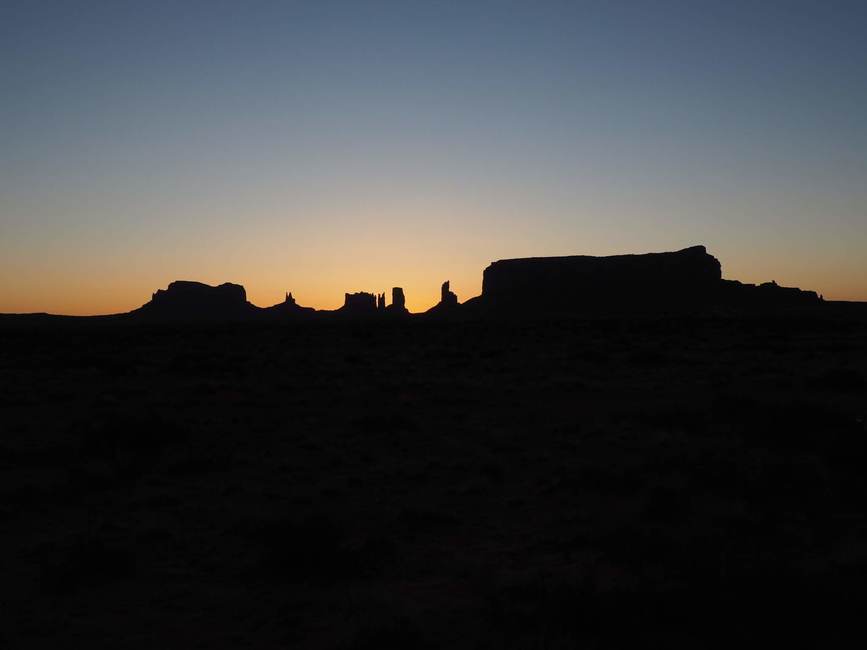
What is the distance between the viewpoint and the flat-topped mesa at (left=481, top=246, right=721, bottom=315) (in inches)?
4870

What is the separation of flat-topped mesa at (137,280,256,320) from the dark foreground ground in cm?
16373

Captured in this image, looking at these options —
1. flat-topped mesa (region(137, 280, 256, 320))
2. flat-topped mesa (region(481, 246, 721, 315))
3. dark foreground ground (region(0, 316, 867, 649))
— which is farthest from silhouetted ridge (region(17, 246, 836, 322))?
dark foreground ground (region(0, 316, 867, 649))

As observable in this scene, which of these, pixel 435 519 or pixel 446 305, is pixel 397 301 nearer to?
pixel 446 305

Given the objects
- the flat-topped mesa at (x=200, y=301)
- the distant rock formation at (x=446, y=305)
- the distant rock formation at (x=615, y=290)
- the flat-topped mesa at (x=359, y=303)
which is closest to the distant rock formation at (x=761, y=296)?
the distant rock formation at (x=615, y=290)

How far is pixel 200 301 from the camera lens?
179250 mm

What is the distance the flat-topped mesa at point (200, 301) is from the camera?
574 feet

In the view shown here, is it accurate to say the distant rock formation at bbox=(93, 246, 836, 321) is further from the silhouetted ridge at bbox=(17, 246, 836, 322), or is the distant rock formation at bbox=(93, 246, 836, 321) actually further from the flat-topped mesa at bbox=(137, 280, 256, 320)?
the flat-topped mesa at bbox=(137, 280, 256, 320)

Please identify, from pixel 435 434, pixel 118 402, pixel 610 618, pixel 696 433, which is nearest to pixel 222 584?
pixel 610 618

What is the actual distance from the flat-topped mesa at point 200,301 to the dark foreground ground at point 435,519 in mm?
163731

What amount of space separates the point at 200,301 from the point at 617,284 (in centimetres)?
11056

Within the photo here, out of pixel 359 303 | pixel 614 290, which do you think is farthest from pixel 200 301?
pixel 614 290

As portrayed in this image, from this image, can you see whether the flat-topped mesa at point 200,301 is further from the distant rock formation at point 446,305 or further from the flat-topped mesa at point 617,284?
the flat-topped mesa at point 617,284

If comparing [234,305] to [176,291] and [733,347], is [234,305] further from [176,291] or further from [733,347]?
[733,347]

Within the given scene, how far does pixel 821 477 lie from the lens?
9688 millimetres
